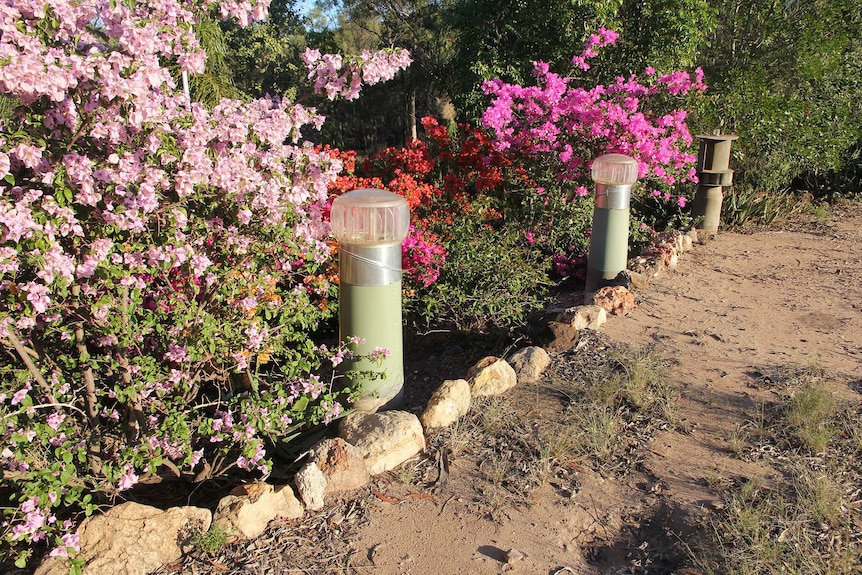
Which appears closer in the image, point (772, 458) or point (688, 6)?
point (772, 458)

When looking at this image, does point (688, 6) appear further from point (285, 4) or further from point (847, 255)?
point (285, 4)

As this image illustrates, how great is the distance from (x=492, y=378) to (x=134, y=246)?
1.95 m

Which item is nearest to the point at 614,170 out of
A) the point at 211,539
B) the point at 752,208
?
the point at 752,208

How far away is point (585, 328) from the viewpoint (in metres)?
4.78

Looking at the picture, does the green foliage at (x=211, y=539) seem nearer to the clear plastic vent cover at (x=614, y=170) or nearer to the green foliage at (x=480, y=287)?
the green foliage at (x=480, y=287)

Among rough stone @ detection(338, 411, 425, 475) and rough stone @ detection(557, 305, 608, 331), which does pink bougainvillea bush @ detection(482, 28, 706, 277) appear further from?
rough stone @ detection(338, 411, 425, 475)

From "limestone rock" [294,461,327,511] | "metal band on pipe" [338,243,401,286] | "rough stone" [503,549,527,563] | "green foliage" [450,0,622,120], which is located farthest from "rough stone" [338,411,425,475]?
"green foliage" [450,0,622,120]

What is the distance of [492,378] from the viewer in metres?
3.92

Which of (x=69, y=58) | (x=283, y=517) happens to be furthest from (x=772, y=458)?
(x=69, y=58)

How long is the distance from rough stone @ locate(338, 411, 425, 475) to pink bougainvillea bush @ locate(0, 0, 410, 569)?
5.8 inches

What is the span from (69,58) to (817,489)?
3.15 meters

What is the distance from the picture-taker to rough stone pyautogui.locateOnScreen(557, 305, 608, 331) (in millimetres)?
4758

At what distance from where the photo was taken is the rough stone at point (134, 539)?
2.61 metres

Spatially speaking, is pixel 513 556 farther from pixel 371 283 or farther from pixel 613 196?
pixel 613 196
